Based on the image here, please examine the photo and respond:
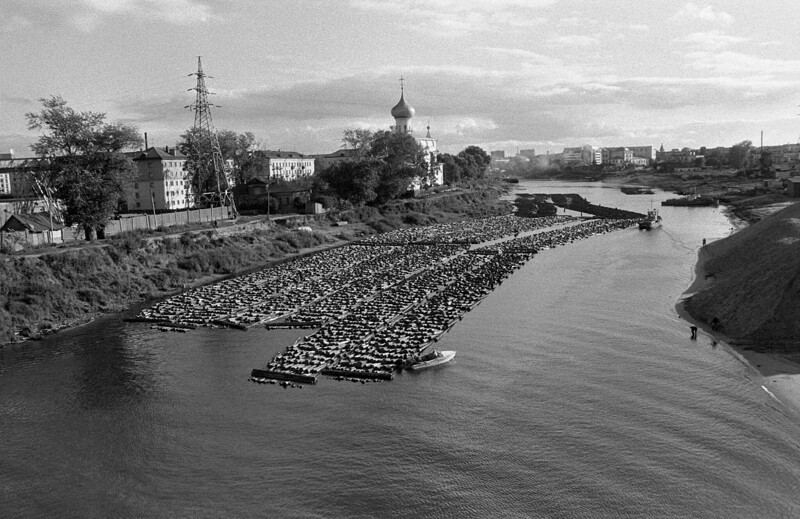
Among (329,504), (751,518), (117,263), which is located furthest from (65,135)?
(751,518)

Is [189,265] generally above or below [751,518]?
above

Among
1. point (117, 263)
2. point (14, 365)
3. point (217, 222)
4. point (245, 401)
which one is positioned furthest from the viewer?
point (217, 222)

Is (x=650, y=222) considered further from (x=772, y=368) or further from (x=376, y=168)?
(x=772, y=368)

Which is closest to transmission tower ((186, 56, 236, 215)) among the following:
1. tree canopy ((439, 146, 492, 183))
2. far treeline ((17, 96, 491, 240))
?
far treeline ((17, 96, 491, 240))

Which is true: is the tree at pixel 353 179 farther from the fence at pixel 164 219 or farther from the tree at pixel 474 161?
the tree at pixel 474 161

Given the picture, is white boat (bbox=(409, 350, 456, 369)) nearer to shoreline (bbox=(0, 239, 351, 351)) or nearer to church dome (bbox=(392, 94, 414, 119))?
shoreline (bbox=(0, 239, 351, 351))

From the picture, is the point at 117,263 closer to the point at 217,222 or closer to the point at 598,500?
the point at 217,222

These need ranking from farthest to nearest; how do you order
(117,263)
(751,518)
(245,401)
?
1. (117,263)
2. (245,401)
3. (751,518)
